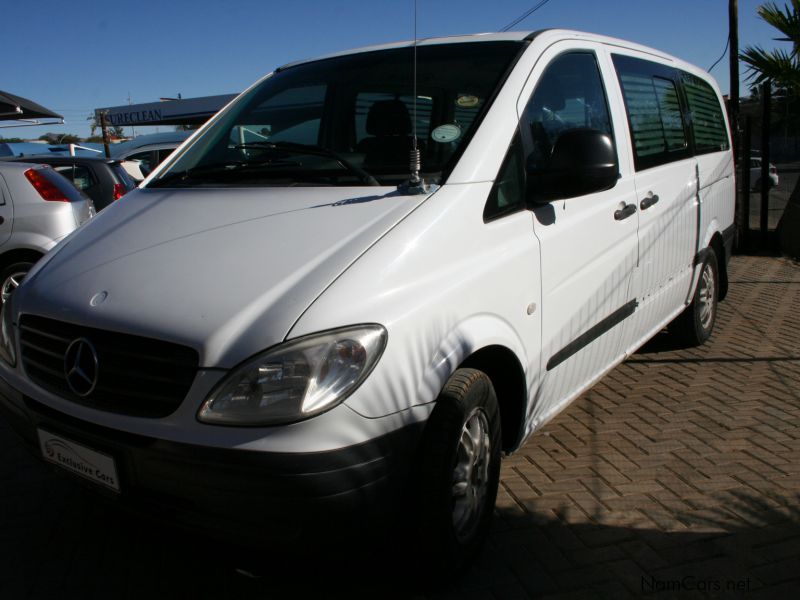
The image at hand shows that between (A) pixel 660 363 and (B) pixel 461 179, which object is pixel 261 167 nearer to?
(B) pixel 461 179

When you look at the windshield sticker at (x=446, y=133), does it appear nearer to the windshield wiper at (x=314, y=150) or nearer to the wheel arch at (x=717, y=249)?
the windshield wiper at (x=314, y=150)

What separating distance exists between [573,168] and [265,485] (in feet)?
5.37

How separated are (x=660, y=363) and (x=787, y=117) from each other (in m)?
6.27

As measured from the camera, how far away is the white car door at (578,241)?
300 cm

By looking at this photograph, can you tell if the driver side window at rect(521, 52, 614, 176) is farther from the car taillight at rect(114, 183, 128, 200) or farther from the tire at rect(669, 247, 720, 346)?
the car taillight at rect(114, 183, 128, 200)

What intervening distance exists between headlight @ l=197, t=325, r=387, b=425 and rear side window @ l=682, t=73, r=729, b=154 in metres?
3.75

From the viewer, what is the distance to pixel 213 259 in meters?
2.44

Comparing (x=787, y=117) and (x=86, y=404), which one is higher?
(x=787, y=117)

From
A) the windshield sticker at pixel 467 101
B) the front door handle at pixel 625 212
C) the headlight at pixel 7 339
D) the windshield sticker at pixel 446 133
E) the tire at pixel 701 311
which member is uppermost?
the windshield sticker at pixel 467 101

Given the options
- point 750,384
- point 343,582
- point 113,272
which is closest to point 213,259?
point 113,272

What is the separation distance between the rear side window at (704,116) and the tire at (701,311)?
770mm

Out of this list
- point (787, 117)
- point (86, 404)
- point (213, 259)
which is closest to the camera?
point (86, 404)

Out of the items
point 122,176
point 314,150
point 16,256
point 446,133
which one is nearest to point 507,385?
point 446,133

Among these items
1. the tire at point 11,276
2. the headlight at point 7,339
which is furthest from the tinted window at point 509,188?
the tire at point 11,276
